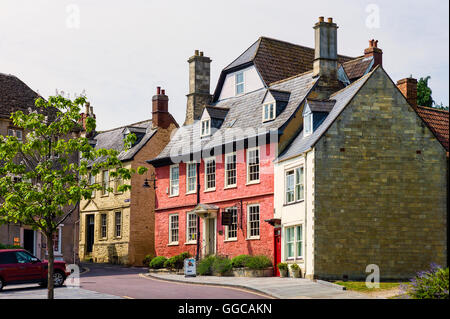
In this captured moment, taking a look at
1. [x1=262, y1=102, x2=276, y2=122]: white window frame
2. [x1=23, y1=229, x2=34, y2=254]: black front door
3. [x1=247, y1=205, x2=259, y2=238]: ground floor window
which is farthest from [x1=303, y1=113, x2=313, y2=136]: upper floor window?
[x1=23, y1=229, x2=34, y2=254]: black front door

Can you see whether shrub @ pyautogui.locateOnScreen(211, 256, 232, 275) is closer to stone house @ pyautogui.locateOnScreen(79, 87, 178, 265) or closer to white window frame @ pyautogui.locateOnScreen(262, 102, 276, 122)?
white window frame @ pyautogui.locateOnScreen(262, 102, 276, 122)

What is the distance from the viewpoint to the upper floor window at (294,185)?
115ft

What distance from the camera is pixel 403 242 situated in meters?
33.7

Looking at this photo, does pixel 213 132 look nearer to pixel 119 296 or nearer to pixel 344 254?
pixel 344 254

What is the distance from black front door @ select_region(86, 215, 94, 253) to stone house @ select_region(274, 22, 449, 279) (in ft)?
73.8

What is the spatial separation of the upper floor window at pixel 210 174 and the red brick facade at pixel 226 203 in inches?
12.0

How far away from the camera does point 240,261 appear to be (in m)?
37.4

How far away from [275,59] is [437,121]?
35.2 feet

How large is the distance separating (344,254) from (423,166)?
5756 mm

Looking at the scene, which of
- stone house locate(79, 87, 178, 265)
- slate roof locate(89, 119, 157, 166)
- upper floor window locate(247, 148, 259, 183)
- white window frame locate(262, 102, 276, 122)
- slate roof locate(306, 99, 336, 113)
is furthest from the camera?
slate roof locate(89, 119, 157, 166)

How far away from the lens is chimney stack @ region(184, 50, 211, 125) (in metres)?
46.9

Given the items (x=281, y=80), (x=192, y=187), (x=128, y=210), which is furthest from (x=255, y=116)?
(x=128, y=210)

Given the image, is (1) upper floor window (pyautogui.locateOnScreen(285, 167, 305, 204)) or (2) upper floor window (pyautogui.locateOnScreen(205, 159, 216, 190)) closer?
(1) upper floor window (pyautogui.locateOnScreen(285, 167, 305, 204))

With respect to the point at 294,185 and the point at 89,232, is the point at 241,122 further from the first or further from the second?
the point at 89,232
